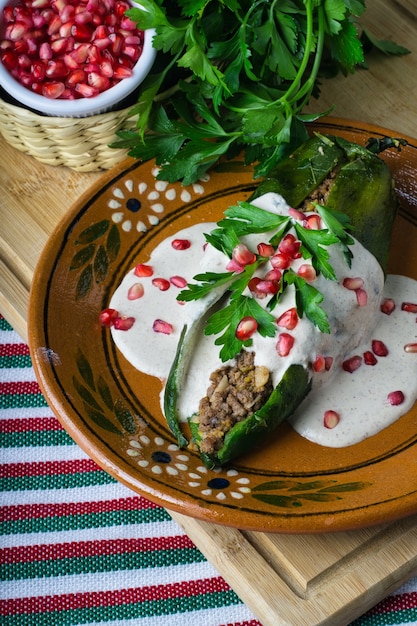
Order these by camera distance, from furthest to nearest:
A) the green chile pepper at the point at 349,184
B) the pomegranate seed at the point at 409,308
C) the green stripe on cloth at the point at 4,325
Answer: the green stripe on cloth at the point at 4,325, the pomegranate seed at the point at 409,308, the green chile pepper at the point at 349,184

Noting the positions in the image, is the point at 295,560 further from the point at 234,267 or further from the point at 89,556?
the point at 234,267

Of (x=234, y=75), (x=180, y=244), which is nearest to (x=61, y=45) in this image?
(x=234, y=75)

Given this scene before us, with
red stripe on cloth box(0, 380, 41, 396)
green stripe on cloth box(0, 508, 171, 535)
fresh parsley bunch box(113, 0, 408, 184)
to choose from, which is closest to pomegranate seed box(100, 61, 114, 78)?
fresh parsley bunch box(113, 0, 408, 184)

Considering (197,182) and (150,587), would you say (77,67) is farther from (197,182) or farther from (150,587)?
(150,587)

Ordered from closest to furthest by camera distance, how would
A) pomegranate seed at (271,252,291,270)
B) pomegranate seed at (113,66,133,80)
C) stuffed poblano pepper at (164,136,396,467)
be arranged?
stuffed poblano pepper at (164,136,396,467) < pomegranate seed at (271,252,291,270) < pomegranate seed at (113,66,133,80)

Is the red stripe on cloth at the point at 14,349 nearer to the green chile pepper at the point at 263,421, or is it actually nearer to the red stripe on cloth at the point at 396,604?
the green chile pepper at the point at 263,421

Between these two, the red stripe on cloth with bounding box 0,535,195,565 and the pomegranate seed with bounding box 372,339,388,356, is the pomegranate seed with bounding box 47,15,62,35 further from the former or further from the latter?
the red stripe on cloth with bounding box 0,535,195,565

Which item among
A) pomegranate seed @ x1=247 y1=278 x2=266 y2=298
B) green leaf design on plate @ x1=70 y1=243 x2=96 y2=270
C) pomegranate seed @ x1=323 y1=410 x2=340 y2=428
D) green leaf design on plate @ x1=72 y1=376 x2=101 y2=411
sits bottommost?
green leaf design on plate @ x1=72 y1=376 x2=101 y2=411

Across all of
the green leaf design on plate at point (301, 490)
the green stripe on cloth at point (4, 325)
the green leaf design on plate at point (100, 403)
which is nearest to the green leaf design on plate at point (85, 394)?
the green leaf design on plate at point (100, 403)
